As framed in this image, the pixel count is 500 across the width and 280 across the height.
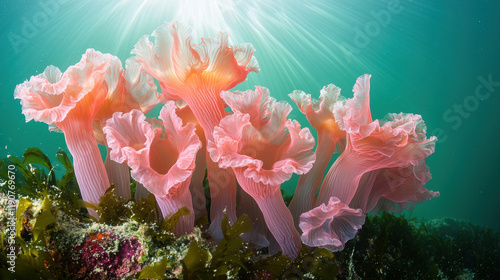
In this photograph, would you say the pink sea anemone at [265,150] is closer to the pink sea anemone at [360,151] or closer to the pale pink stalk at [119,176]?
the pink sea anemone at [360,151]

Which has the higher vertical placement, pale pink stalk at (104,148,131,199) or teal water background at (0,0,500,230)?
teal water background at (0,0,500,230)

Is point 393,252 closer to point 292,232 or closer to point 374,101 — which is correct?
point 292,232

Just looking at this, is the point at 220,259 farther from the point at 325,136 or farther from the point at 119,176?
the point at 325,136

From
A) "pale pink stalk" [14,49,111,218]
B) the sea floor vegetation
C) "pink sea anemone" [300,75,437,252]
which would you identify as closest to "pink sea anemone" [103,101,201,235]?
the sea floor vegetation

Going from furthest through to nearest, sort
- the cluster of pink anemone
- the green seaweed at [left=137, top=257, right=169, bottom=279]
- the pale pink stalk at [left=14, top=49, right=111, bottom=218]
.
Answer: the pale pink stalk at [left=14, top=49, right=111, bottom=218]
the cluster of pink anemone
the green seaweed at [left=137, top=257, right=169, bottom=279]

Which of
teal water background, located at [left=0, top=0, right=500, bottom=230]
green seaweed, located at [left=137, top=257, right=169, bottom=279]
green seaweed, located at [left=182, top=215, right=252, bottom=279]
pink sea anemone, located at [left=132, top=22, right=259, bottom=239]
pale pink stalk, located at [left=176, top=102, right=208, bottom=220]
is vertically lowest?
green seaweed, located at [left=137, top=257, right=169, bottom=279]

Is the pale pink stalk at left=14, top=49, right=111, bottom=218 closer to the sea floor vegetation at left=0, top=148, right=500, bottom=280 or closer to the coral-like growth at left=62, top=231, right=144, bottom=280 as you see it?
the sea floor vegetation at left=0, top=148, right=500, bottom=280
